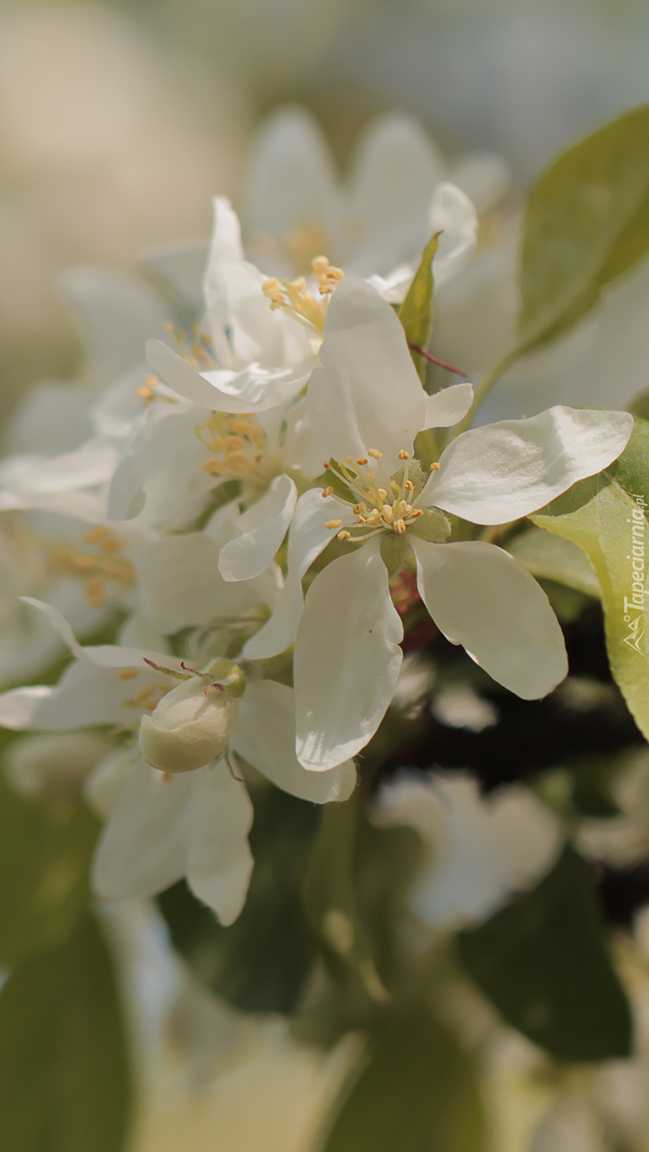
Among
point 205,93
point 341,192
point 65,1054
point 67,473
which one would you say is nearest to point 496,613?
point 67,473

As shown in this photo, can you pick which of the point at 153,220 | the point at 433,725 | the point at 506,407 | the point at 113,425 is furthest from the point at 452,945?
the point at 153,220

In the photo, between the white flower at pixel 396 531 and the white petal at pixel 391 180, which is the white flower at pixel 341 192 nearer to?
the white petal at pixel 391 180

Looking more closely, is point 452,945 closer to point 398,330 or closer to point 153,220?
point 398,330

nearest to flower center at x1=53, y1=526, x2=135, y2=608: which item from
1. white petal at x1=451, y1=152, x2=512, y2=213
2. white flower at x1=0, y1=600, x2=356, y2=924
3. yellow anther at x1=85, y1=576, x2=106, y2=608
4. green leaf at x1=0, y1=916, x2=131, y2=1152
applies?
yellow anther at x1=85, y1=576, x2=106, y2=608

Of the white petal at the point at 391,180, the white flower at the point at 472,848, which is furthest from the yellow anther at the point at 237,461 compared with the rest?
the white flower at the point at 472,848

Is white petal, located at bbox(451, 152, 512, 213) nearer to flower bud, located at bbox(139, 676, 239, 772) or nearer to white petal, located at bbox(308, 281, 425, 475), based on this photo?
white petal, located at bbox(308, 281, 425, 475)
